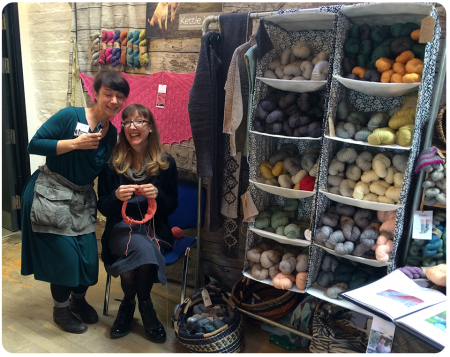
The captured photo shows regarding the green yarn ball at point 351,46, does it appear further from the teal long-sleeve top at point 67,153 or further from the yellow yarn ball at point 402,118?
the teal long-sleeve top at point 67,153

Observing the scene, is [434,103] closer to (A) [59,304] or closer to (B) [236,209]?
(B) [236,209]

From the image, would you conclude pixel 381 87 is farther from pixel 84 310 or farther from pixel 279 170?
pixel 84 310

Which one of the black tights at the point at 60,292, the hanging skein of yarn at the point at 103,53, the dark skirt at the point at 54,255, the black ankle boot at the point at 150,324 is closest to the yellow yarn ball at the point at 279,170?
the black ankle boot at the point at 150,324

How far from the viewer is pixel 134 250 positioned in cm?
192

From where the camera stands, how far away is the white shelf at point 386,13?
1.55 metres

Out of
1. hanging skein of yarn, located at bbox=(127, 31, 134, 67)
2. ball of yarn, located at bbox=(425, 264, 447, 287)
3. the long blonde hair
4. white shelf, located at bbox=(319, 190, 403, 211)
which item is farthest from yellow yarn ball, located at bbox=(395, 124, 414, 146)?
hanging skein of yarn, located at bbox=(127, 31, 134, 67)

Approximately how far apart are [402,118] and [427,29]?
14.1 inches

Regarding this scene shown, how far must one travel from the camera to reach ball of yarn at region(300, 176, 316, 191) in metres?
1.88

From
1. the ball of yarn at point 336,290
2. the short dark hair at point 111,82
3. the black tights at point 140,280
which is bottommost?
the black tights at point 140,280

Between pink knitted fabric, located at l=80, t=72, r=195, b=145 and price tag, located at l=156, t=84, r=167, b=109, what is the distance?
0.07ft

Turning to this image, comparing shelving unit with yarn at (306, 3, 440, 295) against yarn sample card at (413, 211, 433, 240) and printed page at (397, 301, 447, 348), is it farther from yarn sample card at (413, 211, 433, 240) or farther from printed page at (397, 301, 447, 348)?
printed page at (397, 301, 447, 348)

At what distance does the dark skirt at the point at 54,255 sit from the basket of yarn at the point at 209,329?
54cm

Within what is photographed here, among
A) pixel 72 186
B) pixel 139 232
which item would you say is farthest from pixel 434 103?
pixel 72 186

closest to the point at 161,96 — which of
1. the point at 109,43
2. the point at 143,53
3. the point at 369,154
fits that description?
the point at 143,53
